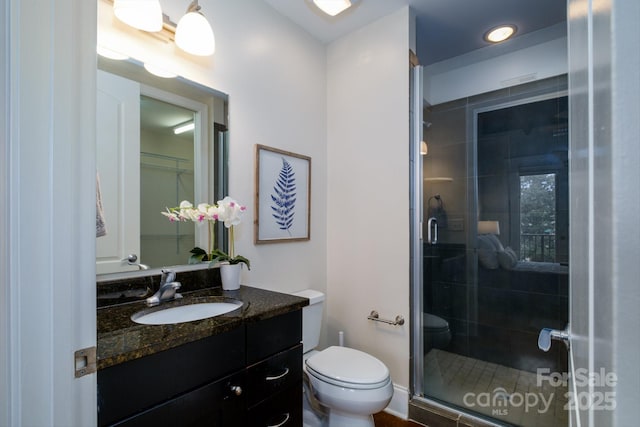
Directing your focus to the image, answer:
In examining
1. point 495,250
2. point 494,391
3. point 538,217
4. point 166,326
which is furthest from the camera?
point 495,250

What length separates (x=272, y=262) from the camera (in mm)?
1952

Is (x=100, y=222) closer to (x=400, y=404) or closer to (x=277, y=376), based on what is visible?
(x=277, y=376)

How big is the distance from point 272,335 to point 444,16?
2236 millimetres

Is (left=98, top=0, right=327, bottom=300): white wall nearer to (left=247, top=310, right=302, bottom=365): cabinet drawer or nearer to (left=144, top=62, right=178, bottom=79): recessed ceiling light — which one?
(left=144, top=62, right=178, bottom=79): recessed ceiling light

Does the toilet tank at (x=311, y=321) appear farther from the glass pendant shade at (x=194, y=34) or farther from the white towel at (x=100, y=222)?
the glass pendant shade at (x=194, y=34)

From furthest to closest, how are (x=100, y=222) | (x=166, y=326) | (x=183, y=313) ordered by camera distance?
1. (x=183, y=313)
2. (x=100, y=222)
3. (x=166, y=326)

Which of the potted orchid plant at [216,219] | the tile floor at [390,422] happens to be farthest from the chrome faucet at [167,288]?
the tile floor at [390,422]

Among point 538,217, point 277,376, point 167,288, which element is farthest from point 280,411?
point 538,217

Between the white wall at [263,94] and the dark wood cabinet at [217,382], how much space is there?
0.66 meters

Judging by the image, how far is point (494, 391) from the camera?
2031 mm

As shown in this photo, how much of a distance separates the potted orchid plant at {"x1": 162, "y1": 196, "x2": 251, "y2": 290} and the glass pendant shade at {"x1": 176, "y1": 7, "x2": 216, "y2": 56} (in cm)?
73

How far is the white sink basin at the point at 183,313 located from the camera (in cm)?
120

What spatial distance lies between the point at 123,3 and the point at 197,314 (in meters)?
1.33

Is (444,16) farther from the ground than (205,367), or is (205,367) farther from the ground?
(444,16)
